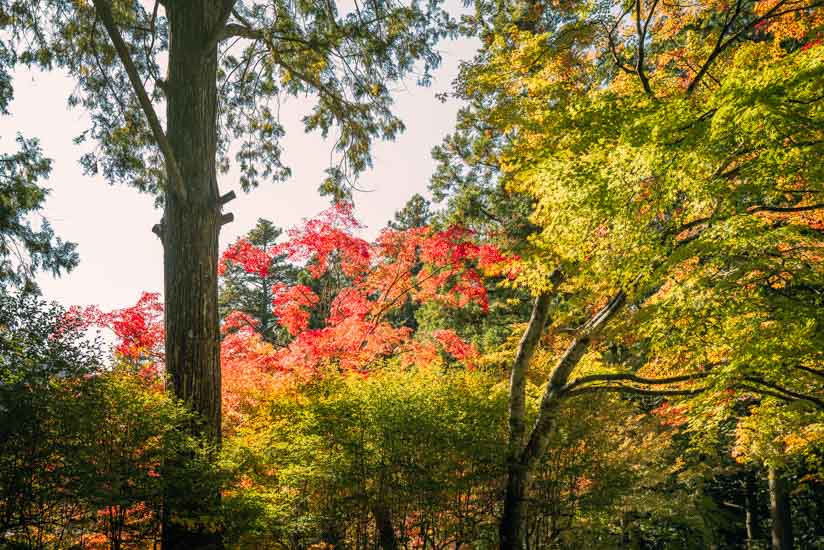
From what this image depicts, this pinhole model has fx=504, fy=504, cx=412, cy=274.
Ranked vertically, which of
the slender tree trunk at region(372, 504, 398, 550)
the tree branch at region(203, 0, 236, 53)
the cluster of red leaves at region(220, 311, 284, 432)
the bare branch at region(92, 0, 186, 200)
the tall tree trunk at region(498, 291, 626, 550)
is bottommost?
the slender tree trunk at region(372, 504, 398, 550)

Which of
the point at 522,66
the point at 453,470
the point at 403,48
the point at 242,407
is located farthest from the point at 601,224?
the point at 242,407

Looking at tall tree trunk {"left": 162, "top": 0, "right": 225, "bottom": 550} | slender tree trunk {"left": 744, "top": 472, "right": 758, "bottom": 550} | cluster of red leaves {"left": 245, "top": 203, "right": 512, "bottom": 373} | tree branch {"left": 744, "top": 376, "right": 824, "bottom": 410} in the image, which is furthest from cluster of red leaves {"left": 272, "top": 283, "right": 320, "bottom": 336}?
slender tree trunk {"left": 744, "top": 472, "right": 758, "bottom": 550}

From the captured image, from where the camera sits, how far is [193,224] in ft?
18.6

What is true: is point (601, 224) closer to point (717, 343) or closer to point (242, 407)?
point (717, 343)

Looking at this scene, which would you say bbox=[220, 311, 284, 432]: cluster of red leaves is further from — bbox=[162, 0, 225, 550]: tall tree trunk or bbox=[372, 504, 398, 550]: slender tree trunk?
bbox=[372, 504, 398, 550]: slender tree trunk

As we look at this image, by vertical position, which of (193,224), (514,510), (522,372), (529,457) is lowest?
(514,510)

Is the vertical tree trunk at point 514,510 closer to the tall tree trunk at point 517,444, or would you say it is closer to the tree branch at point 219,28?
the tall tree trunk at point 517,444

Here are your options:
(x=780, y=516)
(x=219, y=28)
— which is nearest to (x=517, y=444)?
(x=219, y=28)

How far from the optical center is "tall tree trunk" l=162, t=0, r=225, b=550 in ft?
17.6

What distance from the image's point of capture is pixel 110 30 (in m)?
5.18

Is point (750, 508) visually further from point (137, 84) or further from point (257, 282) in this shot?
point (257, 282)

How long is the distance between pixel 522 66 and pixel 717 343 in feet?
12.7

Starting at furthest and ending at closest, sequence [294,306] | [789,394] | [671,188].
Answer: [294,306] → [789,394] → [671,188]

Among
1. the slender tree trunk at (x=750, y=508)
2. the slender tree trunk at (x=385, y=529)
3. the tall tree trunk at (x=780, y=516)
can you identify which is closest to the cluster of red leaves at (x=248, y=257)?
the slender tree trunk at (x=385, y=529)
